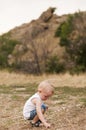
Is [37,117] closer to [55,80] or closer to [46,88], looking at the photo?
[46,88]

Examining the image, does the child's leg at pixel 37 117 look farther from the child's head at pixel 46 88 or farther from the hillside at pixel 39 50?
the hillside at pixel 39 50

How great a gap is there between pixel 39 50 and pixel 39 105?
48.2 meters

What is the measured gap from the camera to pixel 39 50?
55.5 metres

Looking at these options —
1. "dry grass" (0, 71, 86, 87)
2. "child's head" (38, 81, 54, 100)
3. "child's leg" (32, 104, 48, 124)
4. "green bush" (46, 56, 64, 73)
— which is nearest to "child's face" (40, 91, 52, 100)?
"child's head" (38, 81, 54, 100)

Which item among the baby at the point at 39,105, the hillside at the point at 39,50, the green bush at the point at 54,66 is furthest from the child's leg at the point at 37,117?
the green bush at the point at 54,66

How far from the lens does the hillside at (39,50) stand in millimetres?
41656

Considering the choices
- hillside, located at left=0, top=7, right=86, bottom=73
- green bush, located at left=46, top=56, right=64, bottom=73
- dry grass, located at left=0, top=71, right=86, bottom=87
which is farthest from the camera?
hillside, located at left=0, top=7, right=86, bottom=73

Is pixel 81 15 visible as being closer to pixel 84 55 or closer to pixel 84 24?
pixel 84 24

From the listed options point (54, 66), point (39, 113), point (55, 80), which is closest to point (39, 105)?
point (39, 113)

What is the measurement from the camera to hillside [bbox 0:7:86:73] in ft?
137

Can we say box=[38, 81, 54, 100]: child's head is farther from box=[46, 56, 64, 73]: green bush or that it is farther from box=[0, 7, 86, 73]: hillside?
box=[46, 56, 64, 73]: green bush

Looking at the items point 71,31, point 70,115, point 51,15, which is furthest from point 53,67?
point 51,15

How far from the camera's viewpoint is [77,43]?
44.5 m

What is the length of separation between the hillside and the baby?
2815cm
